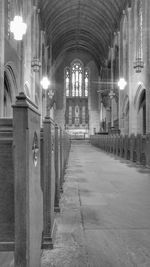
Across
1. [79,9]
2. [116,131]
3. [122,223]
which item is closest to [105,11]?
[79,9]

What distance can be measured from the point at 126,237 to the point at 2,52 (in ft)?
27.2

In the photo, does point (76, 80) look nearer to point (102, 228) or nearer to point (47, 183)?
point (102, 228)

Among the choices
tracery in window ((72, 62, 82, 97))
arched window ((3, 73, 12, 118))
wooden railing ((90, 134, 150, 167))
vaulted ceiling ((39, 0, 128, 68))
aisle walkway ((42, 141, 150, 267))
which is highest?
vaulted ceiling ((39, 0, 128, 68))

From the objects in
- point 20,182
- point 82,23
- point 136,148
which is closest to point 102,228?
point 20,182

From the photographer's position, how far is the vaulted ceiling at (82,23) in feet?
67.8

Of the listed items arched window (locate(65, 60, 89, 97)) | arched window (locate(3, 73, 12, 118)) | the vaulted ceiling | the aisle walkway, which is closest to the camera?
the aisle walkway

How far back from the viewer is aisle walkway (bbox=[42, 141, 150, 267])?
177cm

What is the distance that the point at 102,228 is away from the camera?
2332mm

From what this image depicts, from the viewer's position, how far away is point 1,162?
4.88 ft

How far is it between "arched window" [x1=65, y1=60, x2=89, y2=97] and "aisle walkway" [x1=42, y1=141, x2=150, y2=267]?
29620mm

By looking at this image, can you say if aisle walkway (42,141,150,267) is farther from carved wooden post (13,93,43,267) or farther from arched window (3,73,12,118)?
arched window (3,73,12,118)

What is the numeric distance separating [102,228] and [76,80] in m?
31.8

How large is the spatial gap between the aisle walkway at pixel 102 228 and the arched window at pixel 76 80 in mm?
29620

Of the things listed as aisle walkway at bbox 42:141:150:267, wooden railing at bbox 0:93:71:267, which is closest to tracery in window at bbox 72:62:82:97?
aisle walkway at bbox 42:141:150:267
